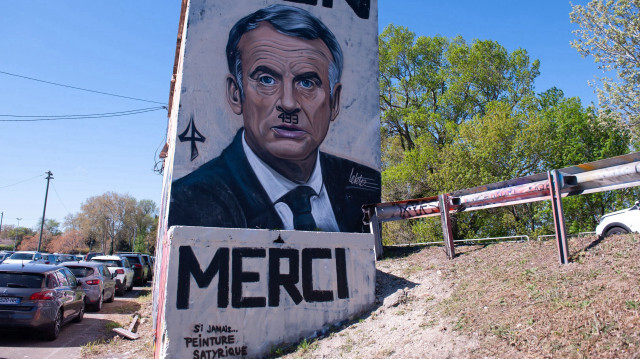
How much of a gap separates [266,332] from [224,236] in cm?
170

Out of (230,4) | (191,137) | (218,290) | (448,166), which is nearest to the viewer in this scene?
(218,290)

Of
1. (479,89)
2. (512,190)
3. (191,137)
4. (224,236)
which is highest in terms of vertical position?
(479,89)

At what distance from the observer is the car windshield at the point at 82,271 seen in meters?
13.4

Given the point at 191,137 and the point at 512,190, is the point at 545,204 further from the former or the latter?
the point at 191,137

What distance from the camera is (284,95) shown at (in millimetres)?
11570

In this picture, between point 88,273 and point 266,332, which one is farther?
point 88,273

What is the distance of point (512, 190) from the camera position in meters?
7.94

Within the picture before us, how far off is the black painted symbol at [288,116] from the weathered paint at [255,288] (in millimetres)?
4560

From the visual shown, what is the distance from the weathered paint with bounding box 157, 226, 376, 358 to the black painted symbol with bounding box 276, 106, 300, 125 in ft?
15.0

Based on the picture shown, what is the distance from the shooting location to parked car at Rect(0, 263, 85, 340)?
8.52 meters

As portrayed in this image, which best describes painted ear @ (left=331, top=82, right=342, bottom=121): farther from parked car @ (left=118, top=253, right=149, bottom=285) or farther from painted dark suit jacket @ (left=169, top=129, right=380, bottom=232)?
parked car @ (left=118, top=253, right=149, bottom=285)

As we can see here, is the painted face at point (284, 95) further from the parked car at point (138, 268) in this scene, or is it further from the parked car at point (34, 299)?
the parked car at point (138, 268)

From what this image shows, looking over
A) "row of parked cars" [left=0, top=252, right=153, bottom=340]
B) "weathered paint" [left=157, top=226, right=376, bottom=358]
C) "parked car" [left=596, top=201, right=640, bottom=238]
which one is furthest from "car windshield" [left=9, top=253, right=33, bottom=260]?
"parked car" [left=596, top=201, right=640, bottom=238]

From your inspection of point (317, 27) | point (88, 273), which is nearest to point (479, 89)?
point (317, 27)
